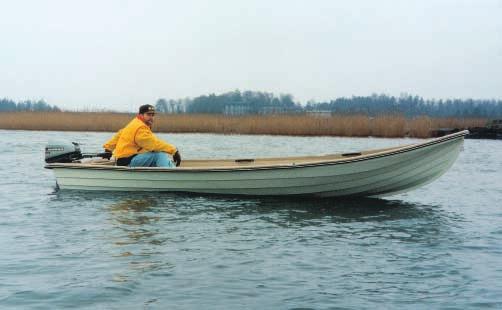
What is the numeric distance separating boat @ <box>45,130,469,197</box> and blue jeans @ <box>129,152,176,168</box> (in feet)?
0.86

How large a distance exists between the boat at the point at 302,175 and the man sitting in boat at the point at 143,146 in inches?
10.7

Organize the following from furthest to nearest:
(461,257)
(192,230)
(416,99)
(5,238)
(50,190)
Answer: (416,99) → (50,190) → (192,230) → (5,238) → (461,257)

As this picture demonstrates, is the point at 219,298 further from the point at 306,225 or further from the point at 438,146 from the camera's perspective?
the point at 438,146

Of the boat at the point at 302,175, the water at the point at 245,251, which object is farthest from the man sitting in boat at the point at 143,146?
the water at the point at 245,251

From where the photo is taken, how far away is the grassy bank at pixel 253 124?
Result: 29.7 m

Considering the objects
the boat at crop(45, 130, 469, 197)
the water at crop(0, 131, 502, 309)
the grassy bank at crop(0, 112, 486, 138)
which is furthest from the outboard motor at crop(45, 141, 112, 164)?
the grassy bank at crop(0, 112, 486, 138)

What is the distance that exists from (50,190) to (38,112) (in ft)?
92.0

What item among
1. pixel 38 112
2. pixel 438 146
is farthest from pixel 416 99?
pixel 438 146

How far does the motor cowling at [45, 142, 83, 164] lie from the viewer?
39.4ft

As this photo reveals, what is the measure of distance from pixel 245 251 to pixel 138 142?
4633mm

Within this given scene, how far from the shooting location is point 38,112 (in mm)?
38469

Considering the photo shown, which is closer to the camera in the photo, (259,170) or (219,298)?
(219,298)

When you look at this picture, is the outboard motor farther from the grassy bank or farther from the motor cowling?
the grassy bank

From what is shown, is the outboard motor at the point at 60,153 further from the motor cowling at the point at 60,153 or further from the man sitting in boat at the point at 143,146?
the man sitting in boat at the point at 143,146
